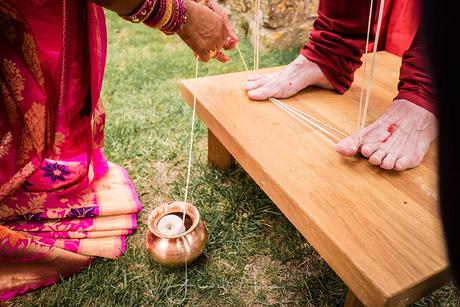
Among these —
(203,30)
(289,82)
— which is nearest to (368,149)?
(289,82)

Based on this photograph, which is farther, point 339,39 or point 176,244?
point 339,39

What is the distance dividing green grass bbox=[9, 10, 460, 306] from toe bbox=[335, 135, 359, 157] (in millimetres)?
325

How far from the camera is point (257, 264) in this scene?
1.01m

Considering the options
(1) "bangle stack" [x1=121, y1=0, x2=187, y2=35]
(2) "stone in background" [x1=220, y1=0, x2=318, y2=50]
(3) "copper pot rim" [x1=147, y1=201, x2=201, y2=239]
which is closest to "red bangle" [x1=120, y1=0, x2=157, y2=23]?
(1) "bangle stack" [x1=121, y1=0, x2=187, y2=35]

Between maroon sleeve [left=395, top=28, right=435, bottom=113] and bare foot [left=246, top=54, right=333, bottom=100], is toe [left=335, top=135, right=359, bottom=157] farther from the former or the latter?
bare foot [left=246, top=54, right=333, bottom=100]

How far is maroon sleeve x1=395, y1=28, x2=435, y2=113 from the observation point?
3.10 ft

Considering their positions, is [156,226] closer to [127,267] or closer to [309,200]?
[127,267]

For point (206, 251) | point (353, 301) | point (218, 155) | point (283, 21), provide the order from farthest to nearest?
point (283, 21), point (218, 155), point (206, 251), point (353, 301)

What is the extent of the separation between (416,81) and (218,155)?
65 cm

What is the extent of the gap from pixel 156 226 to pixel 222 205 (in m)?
0.30

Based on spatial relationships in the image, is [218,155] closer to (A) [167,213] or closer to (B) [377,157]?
(A) [167,213]

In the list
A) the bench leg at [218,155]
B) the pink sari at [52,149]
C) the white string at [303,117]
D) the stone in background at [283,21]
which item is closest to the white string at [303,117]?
the white string at [303,117]

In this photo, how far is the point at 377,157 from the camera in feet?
2.81

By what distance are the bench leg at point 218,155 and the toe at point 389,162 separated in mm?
548
